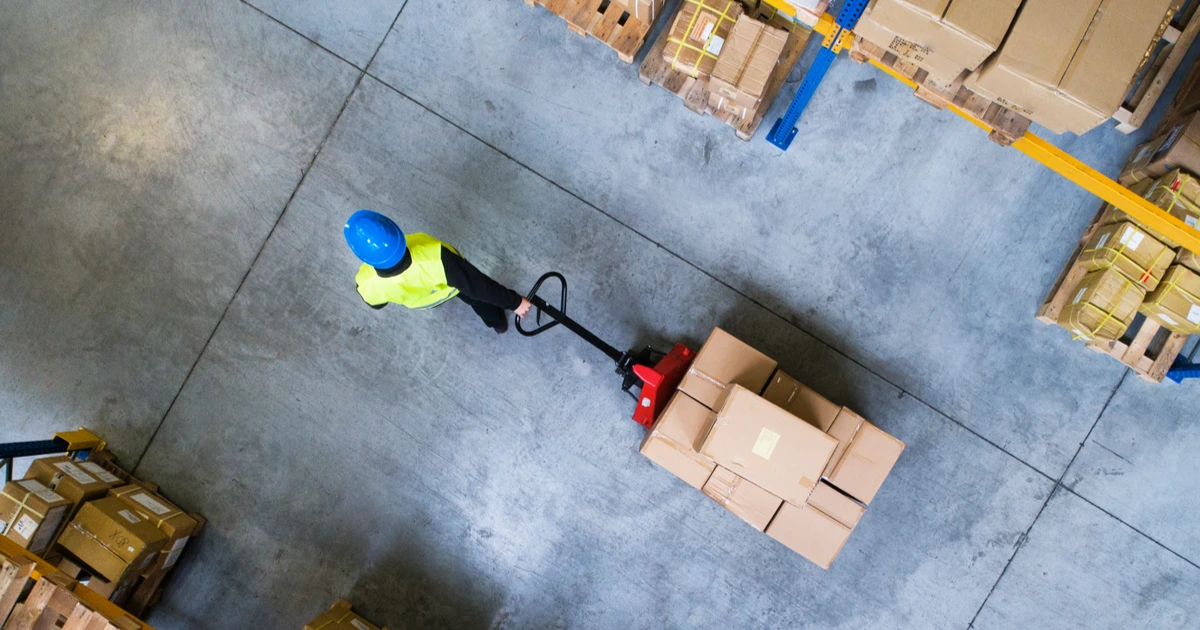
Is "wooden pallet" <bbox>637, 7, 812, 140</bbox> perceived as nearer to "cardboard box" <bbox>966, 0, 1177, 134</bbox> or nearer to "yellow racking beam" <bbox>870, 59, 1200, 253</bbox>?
"yellow racking beam" <bbox>870, 59, 1200, 253</bbox>

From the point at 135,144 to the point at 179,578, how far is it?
3.31m

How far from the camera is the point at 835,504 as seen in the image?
3.95 m

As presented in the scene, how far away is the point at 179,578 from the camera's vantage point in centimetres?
465

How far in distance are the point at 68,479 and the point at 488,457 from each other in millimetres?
2795

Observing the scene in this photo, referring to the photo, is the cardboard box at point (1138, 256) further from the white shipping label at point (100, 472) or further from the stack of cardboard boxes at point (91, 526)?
the white shipping label at point (100, 472)

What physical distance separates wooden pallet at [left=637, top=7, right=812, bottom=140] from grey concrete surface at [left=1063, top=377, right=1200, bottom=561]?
3284 mm

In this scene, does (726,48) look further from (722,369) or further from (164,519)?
(164,519)

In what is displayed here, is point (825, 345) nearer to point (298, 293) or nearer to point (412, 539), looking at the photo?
point (412, 539)

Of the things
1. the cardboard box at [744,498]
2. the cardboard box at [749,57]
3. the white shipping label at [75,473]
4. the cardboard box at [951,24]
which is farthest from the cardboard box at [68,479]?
the cardboard box at [951,24]

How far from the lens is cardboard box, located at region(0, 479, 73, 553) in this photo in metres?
3.95

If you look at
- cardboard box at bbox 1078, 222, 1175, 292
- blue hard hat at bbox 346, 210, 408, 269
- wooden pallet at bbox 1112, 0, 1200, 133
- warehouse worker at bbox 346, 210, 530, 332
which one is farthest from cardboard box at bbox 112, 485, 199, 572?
wooden pallet at bbox 1112, 0, 1200, 133

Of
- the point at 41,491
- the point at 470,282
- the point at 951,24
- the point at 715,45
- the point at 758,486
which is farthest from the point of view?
the point at 41,491

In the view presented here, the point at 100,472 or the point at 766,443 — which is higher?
the point at 766,443

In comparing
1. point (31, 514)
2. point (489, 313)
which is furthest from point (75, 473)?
point (489, 313)
